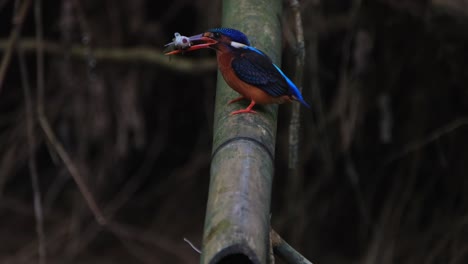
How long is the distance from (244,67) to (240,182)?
702 mm

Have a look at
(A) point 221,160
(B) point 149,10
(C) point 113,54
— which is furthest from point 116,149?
(A) point 221,160

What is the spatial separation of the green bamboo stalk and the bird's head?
0.09 m

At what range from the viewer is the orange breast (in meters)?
2.20

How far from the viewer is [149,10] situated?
176 inches

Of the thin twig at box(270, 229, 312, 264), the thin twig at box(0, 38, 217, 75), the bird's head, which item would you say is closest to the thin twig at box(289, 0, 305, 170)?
the bird's head

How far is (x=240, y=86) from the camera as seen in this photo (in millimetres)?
2238

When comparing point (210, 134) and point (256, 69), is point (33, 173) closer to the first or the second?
point (256, 69)

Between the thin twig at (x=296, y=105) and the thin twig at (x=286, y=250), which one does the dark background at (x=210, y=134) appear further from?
the thin twig at (x=286, y=250)

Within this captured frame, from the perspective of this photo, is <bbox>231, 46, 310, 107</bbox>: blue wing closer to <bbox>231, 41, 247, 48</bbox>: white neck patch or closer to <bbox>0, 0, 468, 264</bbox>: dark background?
<bbox>231, 41, 247, 48</bbox>: white neck patch

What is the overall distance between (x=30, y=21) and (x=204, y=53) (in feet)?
3.33

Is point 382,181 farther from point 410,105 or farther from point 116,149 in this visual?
point 116,149

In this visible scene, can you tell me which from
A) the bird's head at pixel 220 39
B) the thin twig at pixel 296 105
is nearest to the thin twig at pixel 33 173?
the bird's head at pixel 220 39

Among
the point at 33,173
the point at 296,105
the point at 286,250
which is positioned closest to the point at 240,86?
the point at 296,105

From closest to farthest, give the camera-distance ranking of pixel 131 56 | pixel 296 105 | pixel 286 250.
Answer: pixel 286 250
pixel 296 105
pixel 131 56
